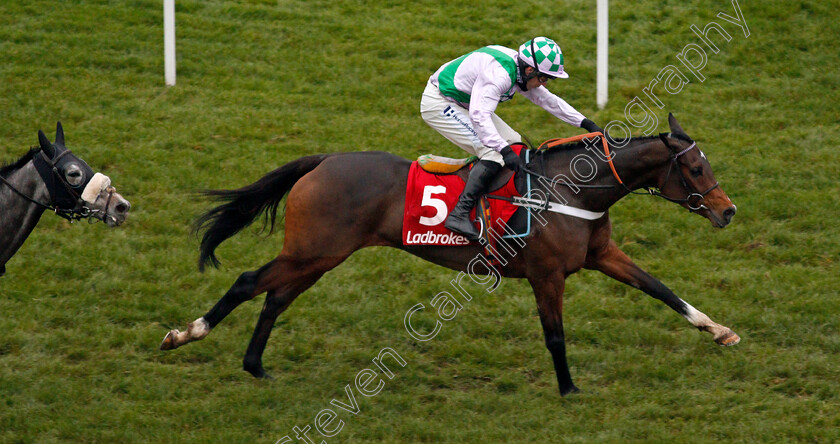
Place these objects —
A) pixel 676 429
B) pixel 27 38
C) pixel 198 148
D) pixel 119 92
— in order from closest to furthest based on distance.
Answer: pixel 676 429 < pixel 198 148 < pixel 119 92 < pixel 27 38

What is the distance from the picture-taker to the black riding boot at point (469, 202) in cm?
576

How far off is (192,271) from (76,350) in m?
1.31

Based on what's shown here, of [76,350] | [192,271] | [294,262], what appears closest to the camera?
[294,262]

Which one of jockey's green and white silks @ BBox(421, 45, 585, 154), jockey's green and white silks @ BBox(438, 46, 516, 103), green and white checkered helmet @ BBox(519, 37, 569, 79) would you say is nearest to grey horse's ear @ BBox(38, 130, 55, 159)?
jockey's green and white silks @ BBox(421, 45, 585, 154)

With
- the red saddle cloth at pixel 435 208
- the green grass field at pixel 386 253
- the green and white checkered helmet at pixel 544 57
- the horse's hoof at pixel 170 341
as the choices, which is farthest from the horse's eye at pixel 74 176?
the green and white checkered helmet at pixel 544 57

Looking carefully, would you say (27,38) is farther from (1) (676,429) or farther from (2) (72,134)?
(1) (676,429)

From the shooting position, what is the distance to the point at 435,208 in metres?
5.86

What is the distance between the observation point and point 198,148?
9109 millimetres

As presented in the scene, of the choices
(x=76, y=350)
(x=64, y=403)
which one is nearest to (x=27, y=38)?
(x=76, y=350)

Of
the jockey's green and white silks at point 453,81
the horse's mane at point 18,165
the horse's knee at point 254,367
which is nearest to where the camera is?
the horse's mane at point 18,165

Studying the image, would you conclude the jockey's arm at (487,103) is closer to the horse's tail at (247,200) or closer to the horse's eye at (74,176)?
the horse's tail at (247,200)

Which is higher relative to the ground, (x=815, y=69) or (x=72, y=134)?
(x=815, y=69)

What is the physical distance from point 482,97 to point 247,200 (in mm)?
1877

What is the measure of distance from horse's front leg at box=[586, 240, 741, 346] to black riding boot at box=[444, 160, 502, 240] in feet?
3.15
